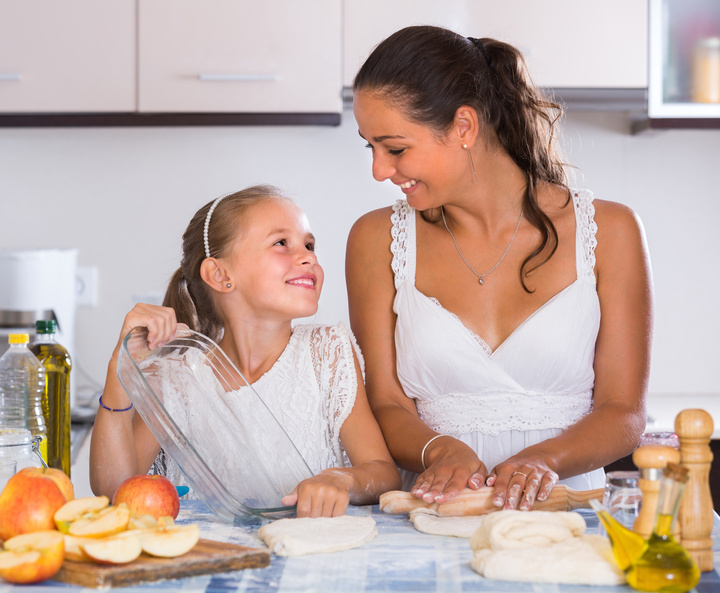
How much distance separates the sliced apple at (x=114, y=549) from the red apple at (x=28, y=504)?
10cm

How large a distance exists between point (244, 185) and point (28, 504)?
5.54 feet

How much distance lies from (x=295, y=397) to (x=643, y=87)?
52.3 inches

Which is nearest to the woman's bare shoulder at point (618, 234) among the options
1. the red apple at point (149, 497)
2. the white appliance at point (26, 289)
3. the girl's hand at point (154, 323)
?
the girl's hand at point (154, 323)

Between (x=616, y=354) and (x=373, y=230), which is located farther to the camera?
(x=373, y=230)

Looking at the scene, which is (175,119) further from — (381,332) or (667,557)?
(667,557)

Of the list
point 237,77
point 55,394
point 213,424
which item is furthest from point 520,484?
point 237,77

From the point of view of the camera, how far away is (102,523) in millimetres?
849

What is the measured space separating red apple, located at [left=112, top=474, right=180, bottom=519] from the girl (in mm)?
306

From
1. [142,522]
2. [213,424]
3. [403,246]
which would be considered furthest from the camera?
[403,246]

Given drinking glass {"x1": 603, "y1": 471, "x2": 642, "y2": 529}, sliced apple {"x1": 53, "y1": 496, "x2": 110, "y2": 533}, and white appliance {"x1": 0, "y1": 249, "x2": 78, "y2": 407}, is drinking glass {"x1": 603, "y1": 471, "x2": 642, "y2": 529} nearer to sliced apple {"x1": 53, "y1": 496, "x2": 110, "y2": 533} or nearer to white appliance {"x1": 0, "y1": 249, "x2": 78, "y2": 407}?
sliced apple {"x1": 53, "y1": 496, "x2": 110, "y2": 533}

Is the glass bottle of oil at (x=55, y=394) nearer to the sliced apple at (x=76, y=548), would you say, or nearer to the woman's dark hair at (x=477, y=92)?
the sliced apple at (x=76, y=548)

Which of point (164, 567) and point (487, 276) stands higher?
point (487, 276)

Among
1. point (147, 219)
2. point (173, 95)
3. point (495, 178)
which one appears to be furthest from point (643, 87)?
point (147, 219)

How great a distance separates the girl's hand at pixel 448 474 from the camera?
1066mm
